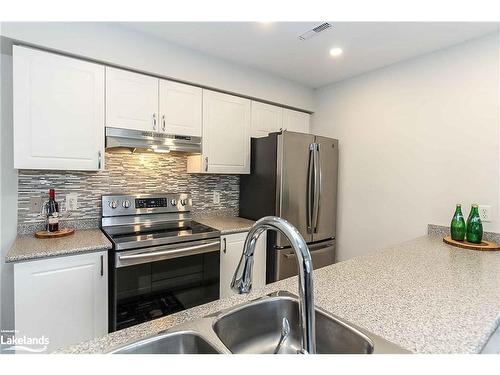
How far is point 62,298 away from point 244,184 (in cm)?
178

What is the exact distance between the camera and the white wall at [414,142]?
1910 millimetres

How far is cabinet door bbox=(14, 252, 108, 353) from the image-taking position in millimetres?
1421

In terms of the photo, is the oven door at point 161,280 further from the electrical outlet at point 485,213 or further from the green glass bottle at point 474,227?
the electrical outlet at point 485,213

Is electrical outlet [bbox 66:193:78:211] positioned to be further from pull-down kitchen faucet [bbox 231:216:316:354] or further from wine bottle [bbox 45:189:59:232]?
pull-down kitchen faucet [bbox 231:216:316:354]

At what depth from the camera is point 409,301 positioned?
0.96 meters

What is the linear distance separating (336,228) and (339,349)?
217cm

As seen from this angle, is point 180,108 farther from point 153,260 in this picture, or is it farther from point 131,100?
point 153,260

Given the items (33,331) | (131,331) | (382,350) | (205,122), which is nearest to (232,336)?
(131,331)

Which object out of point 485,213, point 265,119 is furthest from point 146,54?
point 485,213

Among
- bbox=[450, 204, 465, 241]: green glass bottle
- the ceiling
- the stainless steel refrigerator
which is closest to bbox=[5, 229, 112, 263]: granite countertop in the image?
the stainless steel refrigerator

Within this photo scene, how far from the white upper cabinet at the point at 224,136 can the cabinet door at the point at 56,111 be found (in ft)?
2.68

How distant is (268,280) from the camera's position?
7.90 ft

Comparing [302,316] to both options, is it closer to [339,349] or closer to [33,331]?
[339,349]

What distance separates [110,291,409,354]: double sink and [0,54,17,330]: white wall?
5.90ft
